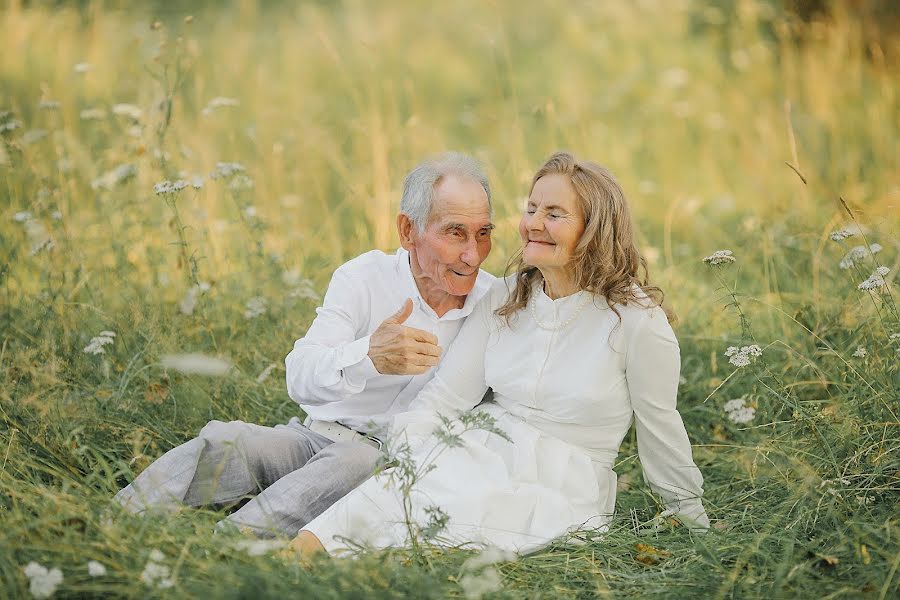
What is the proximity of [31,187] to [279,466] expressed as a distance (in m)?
2.72

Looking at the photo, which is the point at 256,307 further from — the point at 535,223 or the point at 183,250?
the point at 535,223

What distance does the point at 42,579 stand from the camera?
92.1 inches

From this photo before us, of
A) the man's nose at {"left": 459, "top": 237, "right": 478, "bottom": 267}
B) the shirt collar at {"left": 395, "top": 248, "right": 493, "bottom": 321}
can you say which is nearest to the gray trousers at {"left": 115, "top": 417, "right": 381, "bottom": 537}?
the shirt collar at {"left": 395, "top": 248, "right": 493, "bottom": 321}

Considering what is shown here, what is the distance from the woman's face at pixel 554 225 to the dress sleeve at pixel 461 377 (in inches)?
13.8

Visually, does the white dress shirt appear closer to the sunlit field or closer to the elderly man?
the elderly man

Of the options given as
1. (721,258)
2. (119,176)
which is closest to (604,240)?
(721,258)

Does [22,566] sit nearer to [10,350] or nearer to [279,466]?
[279,466]

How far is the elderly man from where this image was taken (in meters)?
3.04

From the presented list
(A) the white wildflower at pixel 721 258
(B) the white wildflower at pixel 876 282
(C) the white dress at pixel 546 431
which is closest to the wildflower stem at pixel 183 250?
(C) the white dress at pixel 546 431

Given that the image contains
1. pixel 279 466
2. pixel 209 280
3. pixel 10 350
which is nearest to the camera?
pixel 279 466

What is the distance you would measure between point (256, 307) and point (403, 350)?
1.49 m

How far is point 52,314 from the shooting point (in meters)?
4.23

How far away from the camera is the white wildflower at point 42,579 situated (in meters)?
2.33

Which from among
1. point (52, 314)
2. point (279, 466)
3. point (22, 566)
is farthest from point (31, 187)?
point (22, 566)
